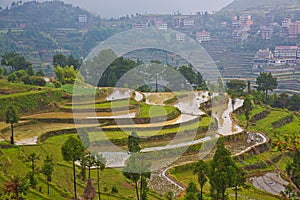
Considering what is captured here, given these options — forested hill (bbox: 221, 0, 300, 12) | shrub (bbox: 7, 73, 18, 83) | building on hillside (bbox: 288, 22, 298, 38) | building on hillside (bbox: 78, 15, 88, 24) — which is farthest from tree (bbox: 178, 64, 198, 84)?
forested hill (bbox: 221, 0, 300, 12)

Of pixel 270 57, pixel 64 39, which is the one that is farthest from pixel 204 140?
pixel 64 39

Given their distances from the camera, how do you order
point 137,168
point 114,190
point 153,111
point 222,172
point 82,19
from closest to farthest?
point 222,172 → point 137,168 → point 114,190 → point 153,111 → point 82,19

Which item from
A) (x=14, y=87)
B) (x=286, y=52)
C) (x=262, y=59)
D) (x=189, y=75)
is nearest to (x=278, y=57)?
(x=286, y=52)

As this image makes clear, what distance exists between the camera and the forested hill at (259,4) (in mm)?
74156

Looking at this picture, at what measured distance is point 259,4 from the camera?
285ft

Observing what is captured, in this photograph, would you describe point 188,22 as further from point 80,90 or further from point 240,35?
point 80,90

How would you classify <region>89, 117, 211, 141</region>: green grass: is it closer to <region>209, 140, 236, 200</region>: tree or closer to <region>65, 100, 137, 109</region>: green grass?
<region>65, 100, 137, 109</region>: green grass

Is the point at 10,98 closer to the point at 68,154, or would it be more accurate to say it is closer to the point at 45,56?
the point at 68,154

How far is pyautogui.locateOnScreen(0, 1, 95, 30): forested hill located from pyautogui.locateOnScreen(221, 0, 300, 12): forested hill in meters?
30.3

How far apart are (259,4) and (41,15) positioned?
43.7 metres

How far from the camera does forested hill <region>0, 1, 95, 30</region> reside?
61.6 metres

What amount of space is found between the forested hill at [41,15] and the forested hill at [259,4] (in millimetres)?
30317

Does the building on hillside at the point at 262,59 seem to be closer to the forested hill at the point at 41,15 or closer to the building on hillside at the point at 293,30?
the building on hillside at the point at 293,30

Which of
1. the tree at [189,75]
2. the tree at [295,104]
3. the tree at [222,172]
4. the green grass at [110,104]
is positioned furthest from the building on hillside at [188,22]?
the tree at [222,172]
